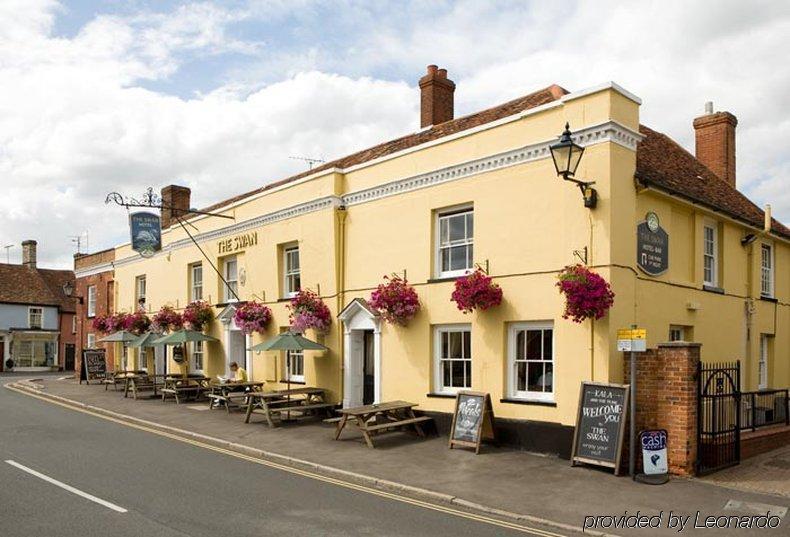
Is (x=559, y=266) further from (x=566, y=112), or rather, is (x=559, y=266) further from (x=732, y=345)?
(x=732, y=345)

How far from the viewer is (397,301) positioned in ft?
50.5

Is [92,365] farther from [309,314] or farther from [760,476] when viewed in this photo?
[760,476]

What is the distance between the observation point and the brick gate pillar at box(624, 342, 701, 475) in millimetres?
11250

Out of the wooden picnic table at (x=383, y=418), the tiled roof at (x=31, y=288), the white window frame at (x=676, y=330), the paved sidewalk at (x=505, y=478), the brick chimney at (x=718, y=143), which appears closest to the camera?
the paved sidewalk at (x=505, y=478)

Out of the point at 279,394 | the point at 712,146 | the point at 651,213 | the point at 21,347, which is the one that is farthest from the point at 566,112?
the point at 21,347

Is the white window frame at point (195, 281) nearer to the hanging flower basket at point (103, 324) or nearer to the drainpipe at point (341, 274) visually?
the hanging flower basket at point (103, 324)

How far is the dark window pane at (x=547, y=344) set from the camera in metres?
13.3

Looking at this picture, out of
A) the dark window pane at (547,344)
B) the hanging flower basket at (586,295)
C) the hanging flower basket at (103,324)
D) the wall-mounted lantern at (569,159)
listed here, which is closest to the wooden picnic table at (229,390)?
the dark window pane at (547,344)

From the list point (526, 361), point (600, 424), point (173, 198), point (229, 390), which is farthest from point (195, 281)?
point (600, 424)

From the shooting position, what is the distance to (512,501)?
9711 millimetres

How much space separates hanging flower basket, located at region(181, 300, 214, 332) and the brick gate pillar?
1579cm

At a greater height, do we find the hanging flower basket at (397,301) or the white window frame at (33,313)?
the hanging flower basket at (397,301)

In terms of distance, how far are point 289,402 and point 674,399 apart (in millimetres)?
9480

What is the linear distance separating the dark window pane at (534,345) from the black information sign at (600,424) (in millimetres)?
1649
